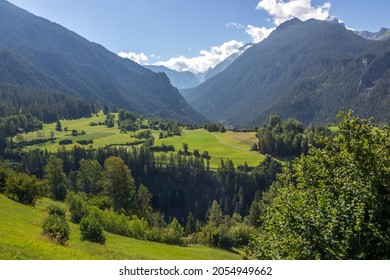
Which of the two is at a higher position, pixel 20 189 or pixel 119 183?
pixel 20 189

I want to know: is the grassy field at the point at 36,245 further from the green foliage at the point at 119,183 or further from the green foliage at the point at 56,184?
the green foliage at the point at 56,184

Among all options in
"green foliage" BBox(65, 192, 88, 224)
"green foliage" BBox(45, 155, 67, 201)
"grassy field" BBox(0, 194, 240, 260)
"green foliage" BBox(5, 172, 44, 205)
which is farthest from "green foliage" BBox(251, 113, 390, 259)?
"green foliage" BBox(45, 155, 67, 201)

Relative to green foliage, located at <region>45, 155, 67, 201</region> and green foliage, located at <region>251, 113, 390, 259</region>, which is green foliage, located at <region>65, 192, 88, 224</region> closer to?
green foliage, located at <region>45, 155, 67, 201</region>

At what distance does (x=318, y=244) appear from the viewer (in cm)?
2231

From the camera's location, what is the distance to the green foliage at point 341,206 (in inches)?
843

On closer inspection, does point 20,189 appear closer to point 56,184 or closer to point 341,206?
point 56,184

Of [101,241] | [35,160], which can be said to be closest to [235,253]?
[101,241]

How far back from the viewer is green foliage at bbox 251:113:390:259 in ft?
70.3

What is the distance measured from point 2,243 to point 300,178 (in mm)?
24353

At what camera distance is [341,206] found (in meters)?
22.3

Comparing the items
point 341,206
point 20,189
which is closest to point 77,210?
point 20,189

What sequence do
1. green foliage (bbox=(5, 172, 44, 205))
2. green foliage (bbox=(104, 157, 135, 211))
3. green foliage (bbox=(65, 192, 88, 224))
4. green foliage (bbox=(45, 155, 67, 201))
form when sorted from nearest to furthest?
green foliage (bbox=(5, 172, 44, 205)) < green foliage (bbox=(65, 192, 88, 224)) < green foliage (bbox=(104, 157, 135, 211)) < green foliage (bbox=(45, 155, 67, 201))

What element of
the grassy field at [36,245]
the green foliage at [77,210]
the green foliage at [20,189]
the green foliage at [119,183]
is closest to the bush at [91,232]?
the grassy field at [36,245]
